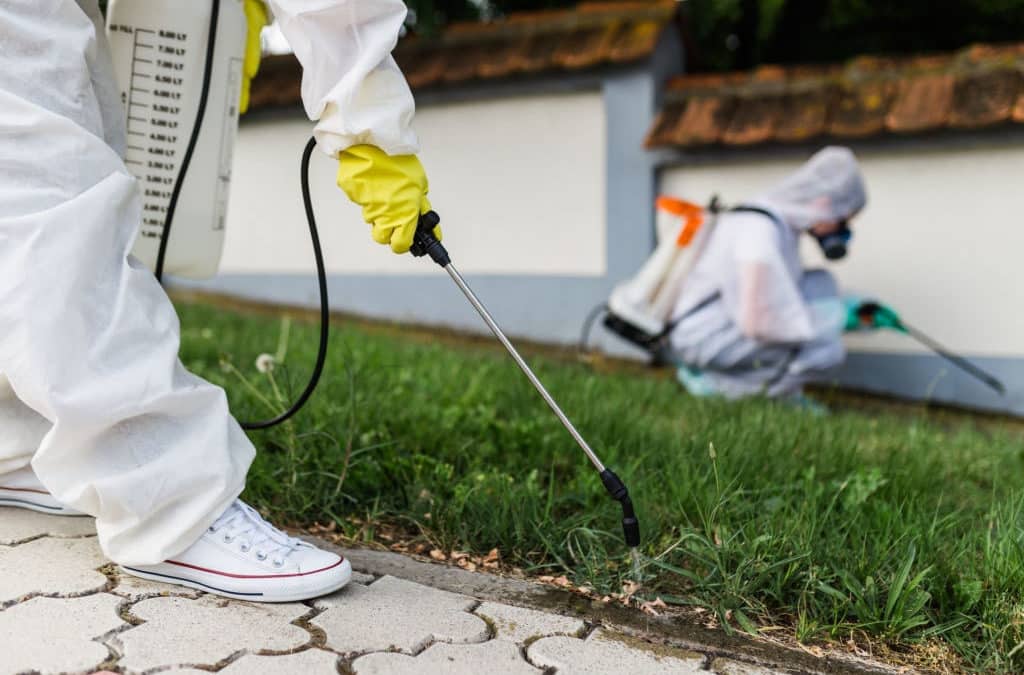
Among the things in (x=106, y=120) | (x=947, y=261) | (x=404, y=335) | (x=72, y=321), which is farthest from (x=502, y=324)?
(x=72, y=321)

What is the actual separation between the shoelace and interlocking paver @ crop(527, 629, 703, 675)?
460 mm

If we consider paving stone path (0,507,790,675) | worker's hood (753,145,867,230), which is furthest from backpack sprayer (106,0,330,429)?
worker's hood (753,145,867,230)

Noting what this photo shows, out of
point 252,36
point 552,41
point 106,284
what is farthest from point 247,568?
point 552,41

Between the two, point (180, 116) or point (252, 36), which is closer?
point (180, 116)

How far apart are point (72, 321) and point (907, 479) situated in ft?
6.38

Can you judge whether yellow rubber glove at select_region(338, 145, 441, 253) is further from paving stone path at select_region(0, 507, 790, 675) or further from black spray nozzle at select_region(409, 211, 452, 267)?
paving stone path at select_region(0, 507, 790, 675)

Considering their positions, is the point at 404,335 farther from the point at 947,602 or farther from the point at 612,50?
the point at 947,602

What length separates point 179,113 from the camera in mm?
2072

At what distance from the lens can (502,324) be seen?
18.4 feet

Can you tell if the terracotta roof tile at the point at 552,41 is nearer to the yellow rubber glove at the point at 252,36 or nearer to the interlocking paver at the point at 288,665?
the yellow rubber glove at the point at 252,36

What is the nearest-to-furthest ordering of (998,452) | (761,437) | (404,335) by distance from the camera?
(761,437) < (998,452) < (404,335)

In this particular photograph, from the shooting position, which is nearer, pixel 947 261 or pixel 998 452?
pixel 998 452

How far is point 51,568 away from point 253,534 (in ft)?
1.15

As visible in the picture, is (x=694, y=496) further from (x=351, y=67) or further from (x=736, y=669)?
(x=351, y=67)
